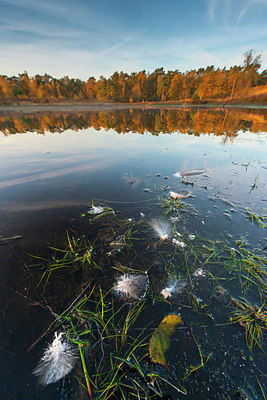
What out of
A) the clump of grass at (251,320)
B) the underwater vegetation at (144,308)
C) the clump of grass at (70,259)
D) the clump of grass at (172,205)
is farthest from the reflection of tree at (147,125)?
the clump of grass at (251,320)

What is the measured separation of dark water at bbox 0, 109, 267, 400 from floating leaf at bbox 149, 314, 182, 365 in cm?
9

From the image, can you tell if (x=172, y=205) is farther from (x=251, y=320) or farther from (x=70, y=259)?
(x=70, y=259)

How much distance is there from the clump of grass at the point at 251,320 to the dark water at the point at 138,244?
0.06m

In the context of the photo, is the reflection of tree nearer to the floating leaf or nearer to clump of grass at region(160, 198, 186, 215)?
clump of grass at region(160, 198, 186, 215)

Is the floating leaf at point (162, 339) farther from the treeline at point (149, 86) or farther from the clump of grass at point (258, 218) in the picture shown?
the treeline at point (149, 86)

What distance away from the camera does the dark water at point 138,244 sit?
138 centimetres

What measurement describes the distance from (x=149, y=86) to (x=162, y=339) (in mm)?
97879

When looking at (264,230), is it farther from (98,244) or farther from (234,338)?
(98,244)

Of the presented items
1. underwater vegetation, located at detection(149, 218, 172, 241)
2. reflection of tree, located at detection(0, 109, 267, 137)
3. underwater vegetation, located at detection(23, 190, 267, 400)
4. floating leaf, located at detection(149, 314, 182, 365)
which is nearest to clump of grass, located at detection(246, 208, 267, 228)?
underwater vegetation, located at detection(23, 190, 267, 400)

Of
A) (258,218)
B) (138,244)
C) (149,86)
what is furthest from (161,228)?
(149,86)

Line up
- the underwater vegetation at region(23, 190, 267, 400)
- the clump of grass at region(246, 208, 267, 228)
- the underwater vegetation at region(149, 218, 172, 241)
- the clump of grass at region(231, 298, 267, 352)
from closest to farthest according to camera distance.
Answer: the underwater vegetation at region(23, 190, 267, 400) < the clump of grass at region(231, 298, 267, 352) < the underwater vegetation at region(149, 218, 172, 241) < the clump of grass at region(246, 208, 267, 228)

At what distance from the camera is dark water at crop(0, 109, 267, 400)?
1375 mm

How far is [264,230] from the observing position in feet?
10.2

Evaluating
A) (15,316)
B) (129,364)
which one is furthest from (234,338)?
(15,316)
